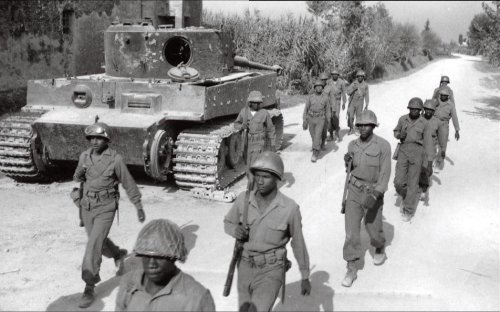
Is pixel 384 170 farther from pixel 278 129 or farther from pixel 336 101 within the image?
pixel 336 101

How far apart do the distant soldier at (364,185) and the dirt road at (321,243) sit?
366mm

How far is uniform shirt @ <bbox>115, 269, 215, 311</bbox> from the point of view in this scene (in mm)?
2637

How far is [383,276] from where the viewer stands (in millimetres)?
5914

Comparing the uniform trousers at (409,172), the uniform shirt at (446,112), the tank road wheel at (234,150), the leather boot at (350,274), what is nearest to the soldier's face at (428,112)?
the uniform trousers at (409,172)

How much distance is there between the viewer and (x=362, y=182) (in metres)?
5.82

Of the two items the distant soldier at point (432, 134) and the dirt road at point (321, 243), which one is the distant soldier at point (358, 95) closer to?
the dirt road at point (321, 243)

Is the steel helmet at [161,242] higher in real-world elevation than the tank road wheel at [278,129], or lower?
higher

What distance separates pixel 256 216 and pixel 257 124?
453 centimetres

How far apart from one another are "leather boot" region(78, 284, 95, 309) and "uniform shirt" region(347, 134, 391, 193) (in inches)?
110

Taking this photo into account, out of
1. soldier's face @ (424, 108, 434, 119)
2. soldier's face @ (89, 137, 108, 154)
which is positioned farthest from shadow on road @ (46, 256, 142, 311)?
soldier's face @ (424, 108, 434, 119)

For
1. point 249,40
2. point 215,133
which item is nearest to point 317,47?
point 249,40

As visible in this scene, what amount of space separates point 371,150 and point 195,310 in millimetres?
3630

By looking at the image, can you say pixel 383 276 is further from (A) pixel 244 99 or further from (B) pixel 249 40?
(B) pixel 249 40

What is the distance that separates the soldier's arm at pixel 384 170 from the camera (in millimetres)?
5723
